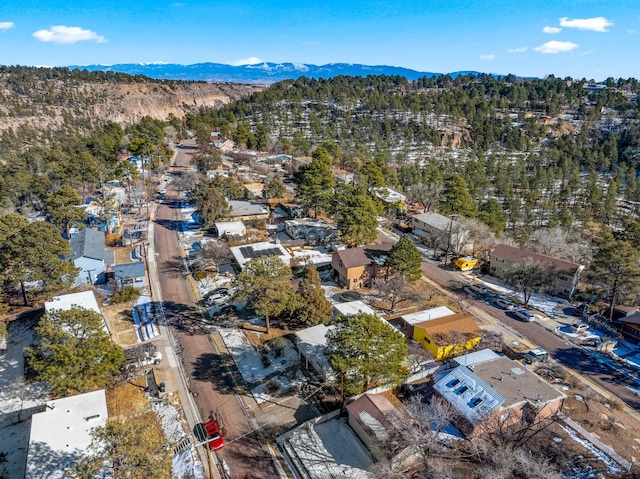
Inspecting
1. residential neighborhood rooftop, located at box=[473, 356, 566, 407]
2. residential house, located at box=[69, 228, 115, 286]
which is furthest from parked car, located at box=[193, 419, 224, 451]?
residential house, located at box=[69, 228, 115, 286]

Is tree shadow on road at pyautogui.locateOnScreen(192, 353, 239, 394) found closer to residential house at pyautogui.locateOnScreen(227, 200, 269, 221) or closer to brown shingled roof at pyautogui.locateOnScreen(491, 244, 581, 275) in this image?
residential house at pyautogui.locateOnScreen(227, 200, 269, 221)

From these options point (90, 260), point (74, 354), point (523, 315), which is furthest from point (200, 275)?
point (523, 315)

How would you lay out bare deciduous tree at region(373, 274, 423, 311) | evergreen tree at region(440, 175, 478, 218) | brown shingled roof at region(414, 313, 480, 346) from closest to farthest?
brown shingled roof at region(414, 313, 480, 346), bare deciduous tree at region(373, 274, 423, 311), evergreen tree at region(440, 175, 478, 218)

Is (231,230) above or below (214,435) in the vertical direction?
above

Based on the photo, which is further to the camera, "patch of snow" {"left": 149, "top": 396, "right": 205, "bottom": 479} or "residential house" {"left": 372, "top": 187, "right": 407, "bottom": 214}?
"residential house" {"left": 372, "top": 187, "right": 407, "bottom": 214}

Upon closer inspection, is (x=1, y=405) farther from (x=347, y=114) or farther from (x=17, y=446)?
(x=347, y=114)

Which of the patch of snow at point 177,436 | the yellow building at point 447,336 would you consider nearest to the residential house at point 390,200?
the yellow building at point 447,336

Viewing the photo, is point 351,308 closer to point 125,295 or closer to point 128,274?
point 125,295
